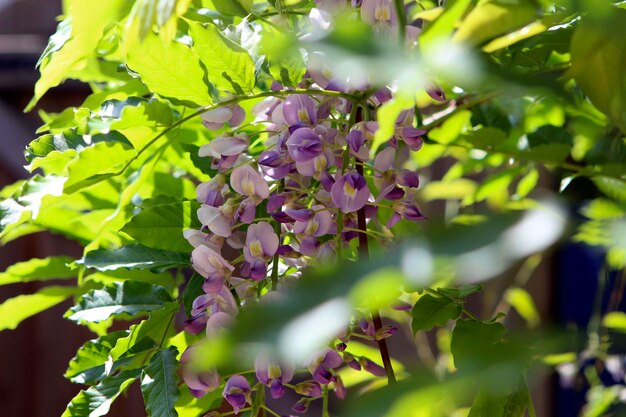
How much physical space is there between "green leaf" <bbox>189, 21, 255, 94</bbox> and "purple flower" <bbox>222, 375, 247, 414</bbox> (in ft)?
0.50

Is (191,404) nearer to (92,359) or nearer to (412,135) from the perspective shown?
(92,359)

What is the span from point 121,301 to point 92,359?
4 centimetres

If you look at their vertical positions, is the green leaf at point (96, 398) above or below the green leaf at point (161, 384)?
below

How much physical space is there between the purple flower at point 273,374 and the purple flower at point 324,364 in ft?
0.10

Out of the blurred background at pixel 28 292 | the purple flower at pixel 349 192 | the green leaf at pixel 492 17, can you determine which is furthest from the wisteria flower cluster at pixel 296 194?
the blurred background at pixel 28 292

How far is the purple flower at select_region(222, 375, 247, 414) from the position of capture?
442 millimetres

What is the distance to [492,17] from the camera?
292 millimetres

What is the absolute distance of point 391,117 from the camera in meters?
0.29

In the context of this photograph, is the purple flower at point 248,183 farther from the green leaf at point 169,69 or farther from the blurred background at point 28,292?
the blurred background at point 28,292

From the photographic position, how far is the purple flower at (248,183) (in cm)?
46

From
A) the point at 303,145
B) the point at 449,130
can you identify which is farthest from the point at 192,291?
the point at 449,130

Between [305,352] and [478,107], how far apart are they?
1.79 feet

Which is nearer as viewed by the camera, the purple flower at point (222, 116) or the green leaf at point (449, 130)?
the purple flower at point (222, 116)

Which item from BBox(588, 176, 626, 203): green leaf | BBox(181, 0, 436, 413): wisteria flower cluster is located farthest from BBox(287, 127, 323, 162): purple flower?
BBox(588, 176, 626, 203): green leaf
